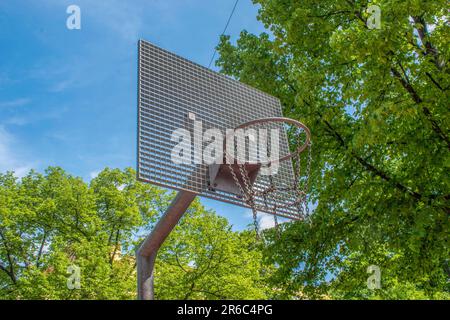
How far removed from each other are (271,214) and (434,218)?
9.34 ft

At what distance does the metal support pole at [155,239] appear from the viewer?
634cm

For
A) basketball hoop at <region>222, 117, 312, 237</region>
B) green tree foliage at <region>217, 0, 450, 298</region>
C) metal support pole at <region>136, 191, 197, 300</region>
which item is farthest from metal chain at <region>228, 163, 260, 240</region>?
green tree foliage at <region>217, 0, 450, 298</region>

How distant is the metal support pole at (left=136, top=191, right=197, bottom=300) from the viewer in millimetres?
6344

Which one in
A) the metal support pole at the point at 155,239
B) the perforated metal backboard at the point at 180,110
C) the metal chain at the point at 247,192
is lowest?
the metal support pole at the point at 155,239

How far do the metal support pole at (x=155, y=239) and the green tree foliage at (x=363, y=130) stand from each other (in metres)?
2.43

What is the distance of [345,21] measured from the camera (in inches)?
364

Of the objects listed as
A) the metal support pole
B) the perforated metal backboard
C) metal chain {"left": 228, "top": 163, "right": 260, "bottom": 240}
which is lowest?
the metal support pole

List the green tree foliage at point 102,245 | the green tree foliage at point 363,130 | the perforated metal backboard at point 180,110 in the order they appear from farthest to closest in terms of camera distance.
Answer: the green tree foliage at point 102,245 → the green tree foliage at point 363,130 → the perforated metal backboard at point 180,110

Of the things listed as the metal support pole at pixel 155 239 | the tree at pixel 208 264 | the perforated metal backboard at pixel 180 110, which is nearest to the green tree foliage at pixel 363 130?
the perforated metal backboard at pixel 180 110

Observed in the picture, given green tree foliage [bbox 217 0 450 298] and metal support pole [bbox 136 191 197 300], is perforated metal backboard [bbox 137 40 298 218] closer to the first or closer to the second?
metal support pole [bbox 136 191 197 300]

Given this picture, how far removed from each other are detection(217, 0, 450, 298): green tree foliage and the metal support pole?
7.98 feet

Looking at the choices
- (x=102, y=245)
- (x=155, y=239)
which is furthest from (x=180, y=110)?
(x=102, y=245)

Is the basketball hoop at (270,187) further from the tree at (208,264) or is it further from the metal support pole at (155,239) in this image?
the tree at (208,264)

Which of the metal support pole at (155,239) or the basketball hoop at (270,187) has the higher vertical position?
the basketball hoop at (270,187)
